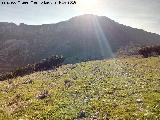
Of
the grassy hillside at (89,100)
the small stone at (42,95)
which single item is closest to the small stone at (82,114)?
the grassy hillside at (89,100)

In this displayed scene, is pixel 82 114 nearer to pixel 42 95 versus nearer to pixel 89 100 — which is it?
pixel 89 100

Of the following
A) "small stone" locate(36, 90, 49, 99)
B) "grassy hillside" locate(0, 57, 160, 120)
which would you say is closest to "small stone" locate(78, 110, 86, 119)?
"grassy hillside" locate(0, 57, 160, 120)

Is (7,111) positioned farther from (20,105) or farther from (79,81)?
(79,81)

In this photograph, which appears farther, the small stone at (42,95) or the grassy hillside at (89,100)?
the small stone at (42,95)

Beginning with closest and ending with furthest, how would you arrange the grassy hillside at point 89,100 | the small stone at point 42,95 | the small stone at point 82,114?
the small stone at point 82,114, the grassy hillside at point 89,100, the small stone at point 42,95

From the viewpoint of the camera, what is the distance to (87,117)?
26.8 m

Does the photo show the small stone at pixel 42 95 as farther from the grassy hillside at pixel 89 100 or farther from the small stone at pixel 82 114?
the small stone at pixel 82 114

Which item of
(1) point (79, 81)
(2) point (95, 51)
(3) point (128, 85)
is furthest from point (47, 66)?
(2) point (95, 51)

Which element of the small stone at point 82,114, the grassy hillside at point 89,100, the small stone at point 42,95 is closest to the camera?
the small stone at point 82,114

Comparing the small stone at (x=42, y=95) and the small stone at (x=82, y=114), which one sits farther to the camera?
the small stone at (x=42, y=95)

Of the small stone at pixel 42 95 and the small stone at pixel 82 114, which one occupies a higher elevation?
the small stone at pixel 82 114

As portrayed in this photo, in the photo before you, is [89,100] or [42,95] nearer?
[89,100]

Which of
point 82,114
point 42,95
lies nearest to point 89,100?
point 82,114

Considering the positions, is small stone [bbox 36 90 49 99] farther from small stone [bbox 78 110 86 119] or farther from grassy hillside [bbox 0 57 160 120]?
small stone [bbox 78 110 86 119]
